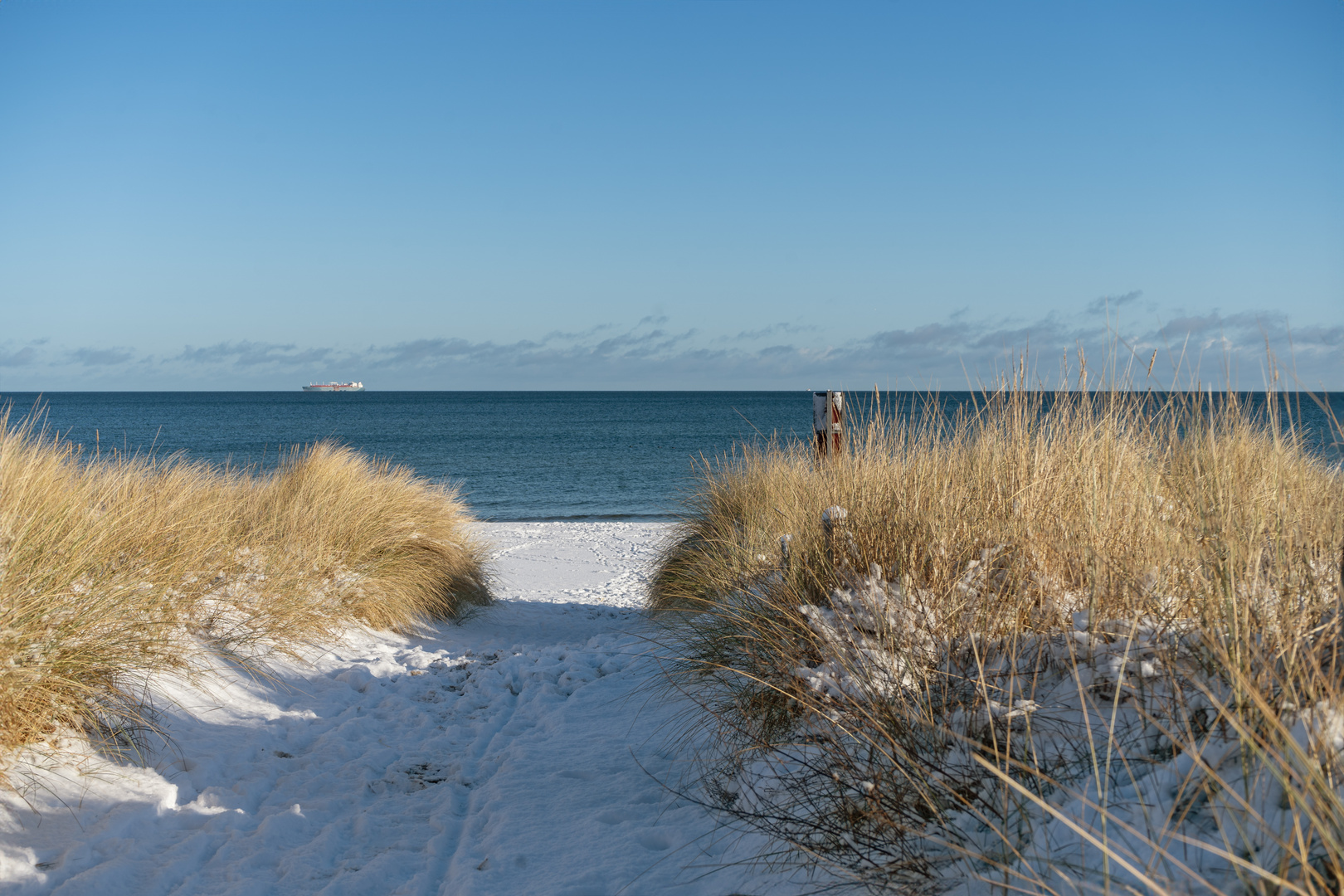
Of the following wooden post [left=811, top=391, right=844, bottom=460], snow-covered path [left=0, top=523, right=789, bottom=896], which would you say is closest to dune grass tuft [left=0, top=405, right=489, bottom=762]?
snow-covered path [left=0, top=523, right=789, bottom=896]

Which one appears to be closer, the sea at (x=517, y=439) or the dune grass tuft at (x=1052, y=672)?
the dune grass tuft at (x=1052, y=672)

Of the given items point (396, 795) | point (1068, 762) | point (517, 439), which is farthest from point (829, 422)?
point (517, 439)

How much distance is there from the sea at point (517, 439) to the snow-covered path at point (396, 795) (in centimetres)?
224

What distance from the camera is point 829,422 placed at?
692cm

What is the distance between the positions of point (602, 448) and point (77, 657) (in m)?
32.7

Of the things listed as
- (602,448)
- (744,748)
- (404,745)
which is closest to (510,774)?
(404,745)

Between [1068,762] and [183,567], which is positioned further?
[183,567]

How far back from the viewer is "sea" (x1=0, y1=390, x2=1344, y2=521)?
18.1 m

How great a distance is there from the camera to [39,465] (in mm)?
4922

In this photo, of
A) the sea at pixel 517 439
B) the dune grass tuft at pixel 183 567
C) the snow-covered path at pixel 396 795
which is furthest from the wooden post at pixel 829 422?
the dune grass tuft at pixel 183 567

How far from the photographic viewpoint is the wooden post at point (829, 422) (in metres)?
6.80

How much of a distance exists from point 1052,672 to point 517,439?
4087 centimetres

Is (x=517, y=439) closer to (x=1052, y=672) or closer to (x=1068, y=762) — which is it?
(x=1052, y=672)

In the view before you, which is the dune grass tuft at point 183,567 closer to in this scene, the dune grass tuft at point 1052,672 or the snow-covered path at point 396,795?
the snow-covered path at point 396,795
